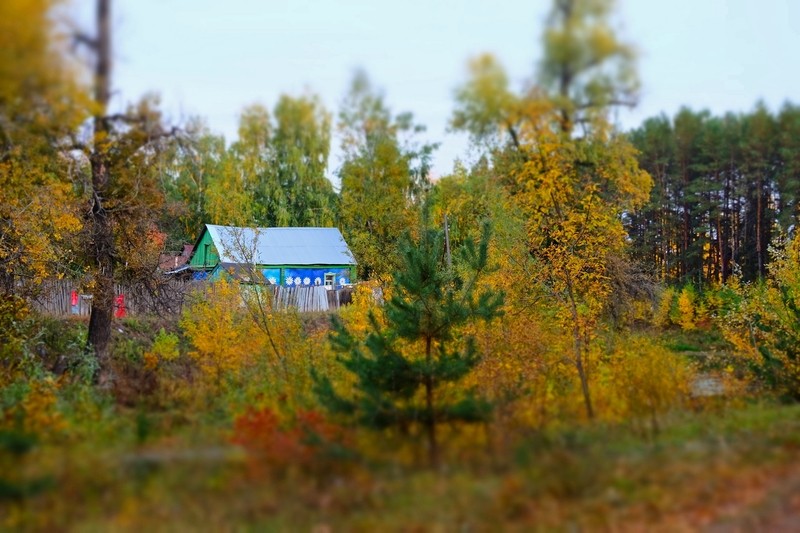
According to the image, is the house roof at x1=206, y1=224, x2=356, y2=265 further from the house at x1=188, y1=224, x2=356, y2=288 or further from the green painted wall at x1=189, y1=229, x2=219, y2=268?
the green painted wall at x1=189, y1=229, x2=219, y2=268

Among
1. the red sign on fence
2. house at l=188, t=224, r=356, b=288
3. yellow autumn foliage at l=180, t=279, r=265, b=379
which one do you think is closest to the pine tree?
yellow autumn foliage at l=180, t=279, r=265, b=379

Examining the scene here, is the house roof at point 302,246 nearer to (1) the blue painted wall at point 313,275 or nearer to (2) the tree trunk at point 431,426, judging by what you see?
(1) the blue painted wall at point 313,275

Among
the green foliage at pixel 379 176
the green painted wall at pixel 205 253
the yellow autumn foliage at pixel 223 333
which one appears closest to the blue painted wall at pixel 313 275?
the green painted wall at pixel 205 253

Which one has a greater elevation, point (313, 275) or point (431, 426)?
point (313, 275)

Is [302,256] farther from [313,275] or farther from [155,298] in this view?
[155,298]

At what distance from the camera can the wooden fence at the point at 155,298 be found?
61.9ft

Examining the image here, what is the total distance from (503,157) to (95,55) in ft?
22.6

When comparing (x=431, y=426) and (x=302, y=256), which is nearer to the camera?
(x=431, y=426)

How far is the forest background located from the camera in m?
5.82

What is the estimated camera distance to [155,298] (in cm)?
1992

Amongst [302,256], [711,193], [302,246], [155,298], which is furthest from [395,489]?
[711,193]

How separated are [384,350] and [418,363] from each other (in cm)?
58

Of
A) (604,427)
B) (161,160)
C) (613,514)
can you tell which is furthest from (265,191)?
(613,514)

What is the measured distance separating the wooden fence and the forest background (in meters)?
0.76
